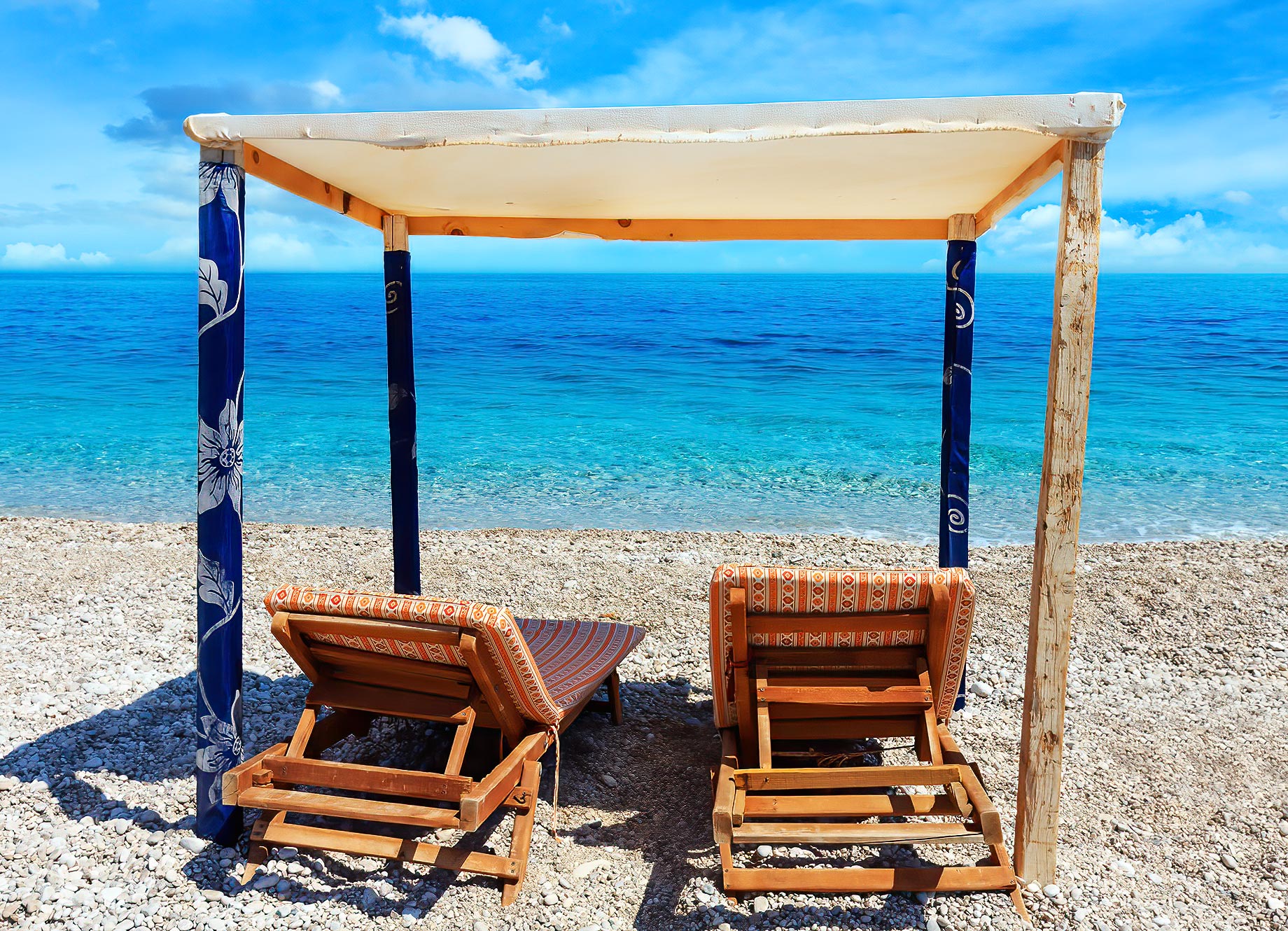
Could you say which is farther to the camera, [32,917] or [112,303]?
[112,303]

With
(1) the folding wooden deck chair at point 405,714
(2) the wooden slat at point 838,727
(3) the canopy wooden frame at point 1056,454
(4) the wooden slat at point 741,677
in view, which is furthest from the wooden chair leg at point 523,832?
(3) the canopy wooden frame at point 1056,454

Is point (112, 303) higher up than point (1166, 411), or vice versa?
point (112, 303)

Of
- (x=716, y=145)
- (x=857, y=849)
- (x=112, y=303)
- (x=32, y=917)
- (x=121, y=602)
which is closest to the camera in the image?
(x=32, y=917)

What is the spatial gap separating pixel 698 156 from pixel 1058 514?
1.70 metres

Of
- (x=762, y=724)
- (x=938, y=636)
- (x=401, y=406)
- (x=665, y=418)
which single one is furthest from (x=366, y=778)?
(x=665, y=418)

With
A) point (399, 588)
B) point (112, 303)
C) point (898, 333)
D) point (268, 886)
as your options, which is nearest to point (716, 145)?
point (268, 886)

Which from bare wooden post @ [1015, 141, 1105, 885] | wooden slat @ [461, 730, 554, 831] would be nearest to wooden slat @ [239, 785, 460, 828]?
wooden slat @ [461, 730, 554, 831]

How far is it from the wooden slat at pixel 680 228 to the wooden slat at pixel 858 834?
2857 millimetres

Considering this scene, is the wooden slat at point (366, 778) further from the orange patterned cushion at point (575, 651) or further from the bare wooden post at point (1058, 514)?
the bare wooden post at point (1058, 514)

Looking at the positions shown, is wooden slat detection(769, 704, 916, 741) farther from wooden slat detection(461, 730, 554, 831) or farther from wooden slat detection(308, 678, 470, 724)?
wooden slat detection(308, 678, 470, 724)

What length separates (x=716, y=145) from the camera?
110 inches

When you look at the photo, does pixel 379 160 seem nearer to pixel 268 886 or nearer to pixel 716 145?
pixel 716 145

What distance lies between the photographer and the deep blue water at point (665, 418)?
11062mm

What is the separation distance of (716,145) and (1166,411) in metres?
20.2
